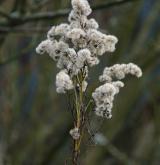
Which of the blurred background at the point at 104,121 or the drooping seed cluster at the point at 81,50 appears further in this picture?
the blurred background at the point at 104,121

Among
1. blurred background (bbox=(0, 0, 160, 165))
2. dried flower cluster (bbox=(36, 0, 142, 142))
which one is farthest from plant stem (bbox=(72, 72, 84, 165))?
blurred background (bbox=(0, 0, 160, 165))

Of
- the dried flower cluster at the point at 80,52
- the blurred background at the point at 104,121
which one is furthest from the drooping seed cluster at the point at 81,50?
the blurred background at the point at 104,121

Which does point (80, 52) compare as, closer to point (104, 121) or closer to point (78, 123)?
point (78, 123)

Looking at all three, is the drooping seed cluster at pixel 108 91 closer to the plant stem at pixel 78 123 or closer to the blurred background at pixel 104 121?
the plant stem at pixel 78 123

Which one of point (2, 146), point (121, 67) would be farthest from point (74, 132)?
point (2, 146)

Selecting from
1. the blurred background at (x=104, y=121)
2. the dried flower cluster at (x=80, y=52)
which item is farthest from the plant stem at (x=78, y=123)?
the blurred background at (x=104, y=121)

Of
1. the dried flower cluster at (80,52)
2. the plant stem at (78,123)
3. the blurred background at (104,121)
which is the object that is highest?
the blurred background at (104,121)

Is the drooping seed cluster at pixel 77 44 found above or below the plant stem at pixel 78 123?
above

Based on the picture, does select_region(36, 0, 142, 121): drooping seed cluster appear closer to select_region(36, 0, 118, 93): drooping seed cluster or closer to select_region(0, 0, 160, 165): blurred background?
select_region(36, 0, 118, 93): drooping seed cluster

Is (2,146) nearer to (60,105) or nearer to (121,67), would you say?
(60,105)
